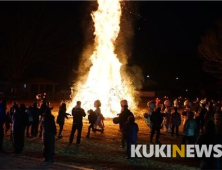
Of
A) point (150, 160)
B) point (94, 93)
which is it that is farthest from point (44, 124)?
point (94, 93)

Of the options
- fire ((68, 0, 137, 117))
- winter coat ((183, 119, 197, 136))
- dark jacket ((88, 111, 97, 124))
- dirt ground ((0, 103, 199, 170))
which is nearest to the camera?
dirt ground ((0, 103, 199, 170))

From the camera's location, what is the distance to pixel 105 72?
85.9ft

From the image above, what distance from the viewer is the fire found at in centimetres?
2477

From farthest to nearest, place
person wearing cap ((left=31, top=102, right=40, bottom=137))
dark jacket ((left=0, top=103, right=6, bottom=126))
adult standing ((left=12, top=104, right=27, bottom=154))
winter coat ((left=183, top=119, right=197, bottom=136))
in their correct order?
person wearing cap ((left=31, top=102, right=40, bottom=137))
dark jacket ((left=0, top=103, right=6, bottom=126))
winter coat ((left=183, top=119, right=197, bottom=136))
adult standing ((left=12, top=104, right=27, bottom=154))

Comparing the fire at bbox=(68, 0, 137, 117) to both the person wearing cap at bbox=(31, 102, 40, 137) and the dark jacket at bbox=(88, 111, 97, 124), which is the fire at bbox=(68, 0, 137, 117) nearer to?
the dark jacket at bbox=(88, 111, 97, 124)

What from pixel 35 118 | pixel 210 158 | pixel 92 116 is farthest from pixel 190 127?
pixel 35 118

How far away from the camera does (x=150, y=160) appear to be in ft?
35.4

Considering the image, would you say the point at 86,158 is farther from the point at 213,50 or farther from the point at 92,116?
the point at 213,50

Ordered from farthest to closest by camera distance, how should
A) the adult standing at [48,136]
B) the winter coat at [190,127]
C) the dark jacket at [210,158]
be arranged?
the winter coat at [190,127] < the adult standing at [48,136] < the dark jacket at [210,158]

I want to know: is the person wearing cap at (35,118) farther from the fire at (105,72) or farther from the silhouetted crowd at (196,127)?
the fire at (105,72)

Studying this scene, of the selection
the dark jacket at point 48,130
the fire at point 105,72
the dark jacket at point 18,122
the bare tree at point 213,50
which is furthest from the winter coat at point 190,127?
the bare tree at point 213,50

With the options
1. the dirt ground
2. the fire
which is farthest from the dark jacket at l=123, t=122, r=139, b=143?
the fire

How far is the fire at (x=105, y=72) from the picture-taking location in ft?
81.3

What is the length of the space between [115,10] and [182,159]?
1610 cm
